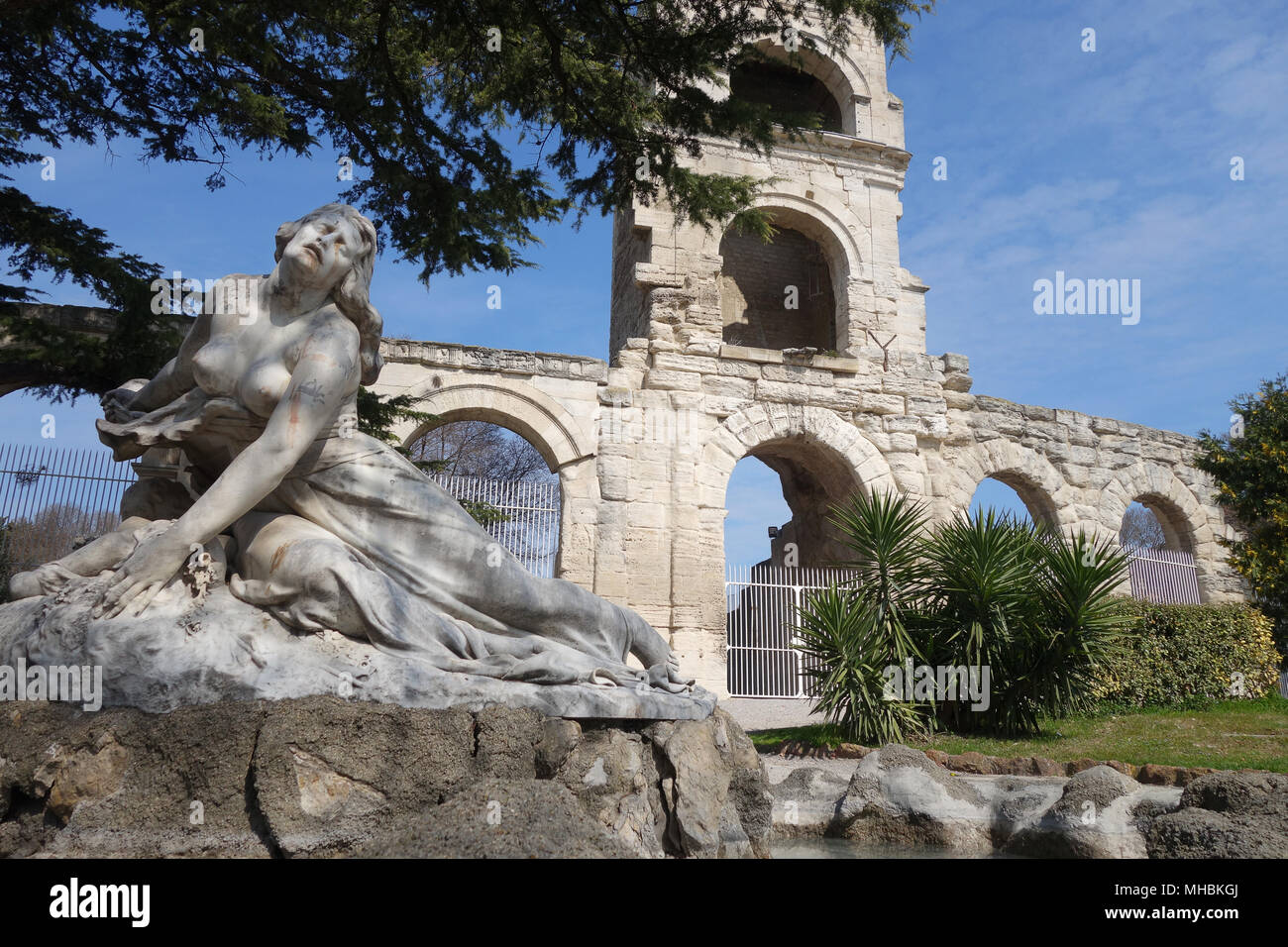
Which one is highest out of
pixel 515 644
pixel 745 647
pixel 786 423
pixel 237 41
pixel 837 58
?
pixel 837 58

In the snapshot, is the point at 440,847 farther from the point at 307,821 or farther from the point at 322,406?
the point at 322,406

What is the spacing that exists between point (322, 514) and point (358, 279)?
69 cm

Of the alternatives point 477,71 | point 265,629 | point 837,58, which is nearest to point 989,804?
point 265,629

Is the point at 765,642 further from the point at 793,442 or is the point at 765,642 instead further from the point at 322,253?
the point at 322,253

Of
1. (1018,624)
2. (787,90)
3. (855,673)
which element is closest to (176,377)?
(855,673)

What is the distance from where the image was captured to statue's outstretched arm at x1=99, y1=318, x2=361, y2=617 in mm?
2154

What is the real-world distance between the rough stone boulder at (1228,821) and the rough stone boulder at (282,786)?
180cm

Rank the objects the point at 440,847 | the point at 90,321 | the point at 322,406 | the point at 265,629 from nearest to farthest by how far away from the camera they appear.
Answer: the point at 440,847
the point at 265,629
the point at 322,406
the point at 90,321

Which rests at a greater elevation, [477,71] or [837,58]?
[837,58]

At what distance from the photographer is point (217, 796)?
1945 mm

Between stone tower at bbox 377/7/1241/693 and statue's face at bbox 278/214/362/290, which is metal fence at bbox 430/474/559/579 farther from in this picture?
statue's face at bbox 278/214/362/290

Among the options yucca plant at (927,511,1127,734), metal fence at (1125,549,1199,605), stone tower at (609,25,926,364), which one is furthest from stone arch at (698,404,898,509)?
yucca plant at (927,511,1127,734)

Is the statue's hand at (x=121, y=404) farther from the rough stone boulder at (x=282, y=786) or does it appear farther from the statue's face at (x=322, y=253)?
the rough stone boulder at (x=282, y=786)

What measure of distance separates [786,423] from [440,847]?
39.2ft
